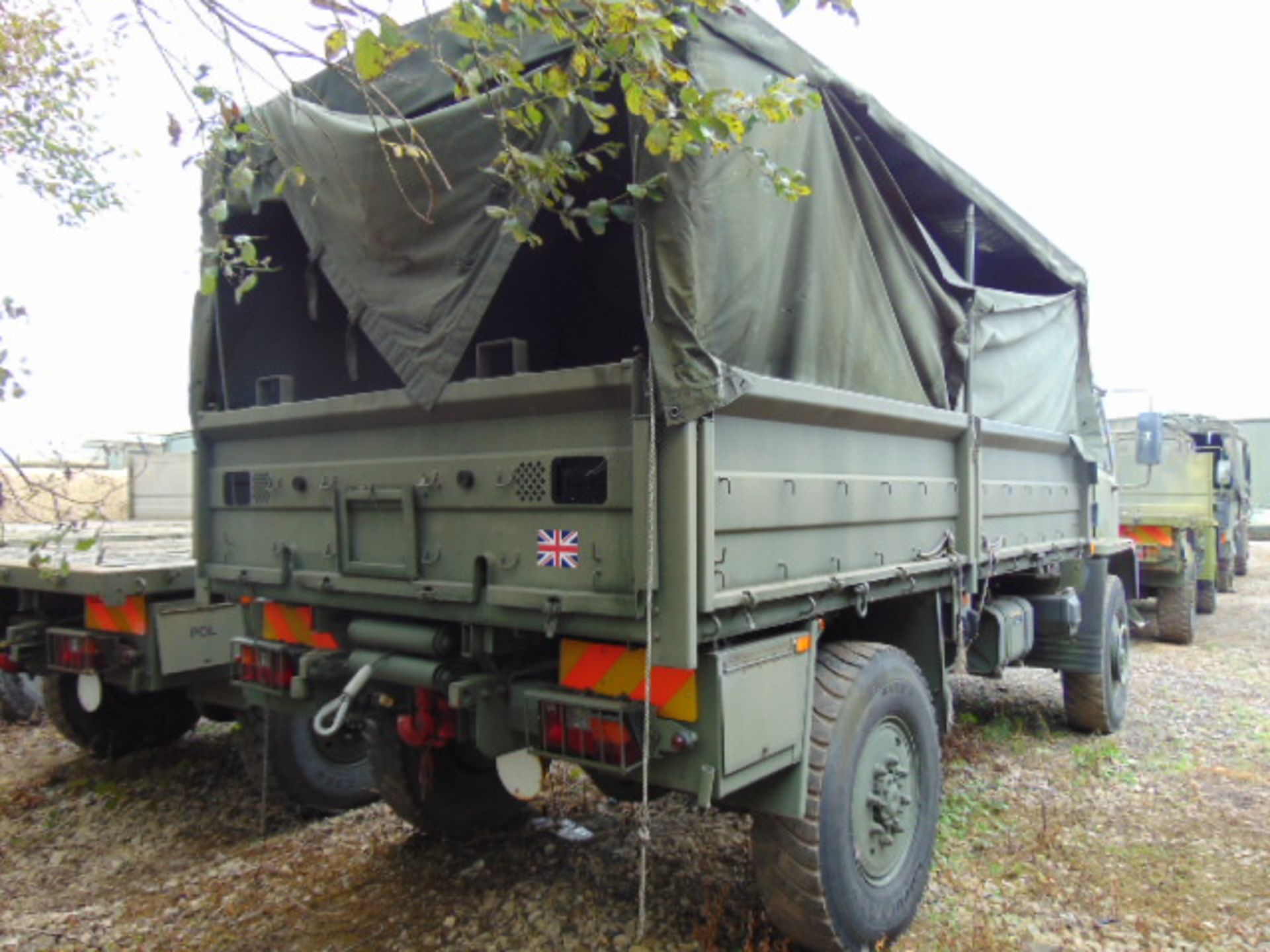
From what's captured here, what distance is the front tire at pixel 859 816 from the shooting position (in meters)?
2.92

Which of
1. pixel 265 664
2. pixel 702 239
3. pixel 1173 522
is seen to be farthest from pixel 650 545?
pixel 1173 522

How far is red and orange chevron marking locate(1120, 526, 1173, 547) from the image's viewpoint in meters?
9.44

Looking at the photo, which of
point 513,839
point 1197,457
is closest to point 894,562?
point 513,839

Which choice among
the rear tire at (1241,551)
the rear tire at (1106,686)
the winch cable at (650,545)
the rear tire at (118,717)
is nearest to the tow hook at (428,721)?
the winch cable at (650,545)

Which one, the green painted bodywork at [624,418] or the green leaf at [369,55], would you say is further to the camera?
the green painted bodywork at [624,418]

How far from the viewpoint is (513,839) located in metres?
4.17

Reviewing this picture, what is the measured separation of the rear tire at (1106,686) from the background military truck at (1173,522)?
291 cm

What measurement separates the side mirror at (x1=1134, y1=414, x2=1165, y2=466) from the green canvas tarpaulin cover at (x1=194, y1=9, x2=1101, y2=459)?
353 centimetres

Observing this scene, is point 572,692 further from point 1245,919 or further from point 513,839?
point 1245,919

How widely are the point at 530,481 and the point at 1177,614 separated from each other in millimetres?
8855

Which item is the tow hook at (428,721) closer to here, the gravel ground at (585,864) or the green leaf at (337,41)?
the gravel ground at (585,864)

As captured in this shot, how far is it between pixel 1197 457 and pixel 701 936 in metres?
10.6

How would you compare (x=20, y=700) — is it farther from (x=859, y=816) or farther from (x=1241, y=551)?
(x=1241, y=551)

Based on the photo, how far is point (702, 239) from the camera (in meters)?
2.65
